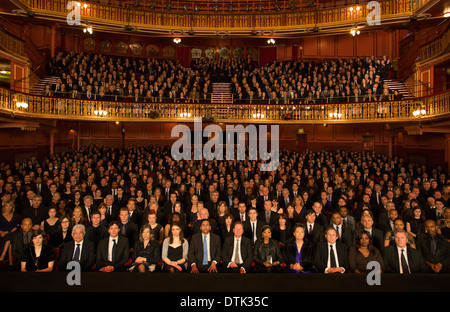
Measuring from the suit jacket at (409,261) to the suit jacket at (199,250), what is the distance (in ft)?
7.30

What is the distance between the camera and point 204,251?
4391mm

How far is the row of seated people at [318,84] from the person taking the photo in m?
15.5

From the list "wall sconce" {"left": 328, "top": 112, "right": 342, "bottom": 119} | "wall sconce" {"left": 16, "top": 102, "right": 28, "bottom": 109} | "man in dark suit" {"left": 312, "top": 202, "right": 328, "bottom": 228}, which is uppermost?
"wall sconce" {"left": 328, "top": 112, "right": 342, "bottom": 119}

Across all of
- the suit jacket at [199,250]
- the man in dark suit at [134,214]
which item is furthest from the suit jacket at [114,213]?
the suit jacket at [199,250]

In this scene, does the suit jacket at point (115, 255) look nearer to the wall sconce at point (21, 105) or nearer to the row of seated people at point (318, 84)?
the wall sconce at point (21, 105)

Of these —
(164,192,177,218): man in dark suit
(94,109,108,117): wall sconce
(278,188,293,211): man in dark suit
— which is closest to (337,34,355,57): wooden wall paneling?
(94,109,108,117): wall sconce

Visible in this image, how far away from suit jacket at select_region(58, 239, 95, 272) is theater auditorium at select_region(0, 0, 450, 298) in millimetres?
20

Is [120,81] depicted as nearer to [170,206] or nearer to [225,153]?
[225,153]

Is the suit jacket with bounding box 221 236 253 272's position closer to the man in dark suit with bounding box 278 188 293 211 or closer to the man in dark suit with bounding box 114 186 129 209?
the man in dark suit with bounding box 278 188 293 211

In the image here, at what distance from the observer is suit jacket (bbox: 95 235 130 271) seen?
417cm

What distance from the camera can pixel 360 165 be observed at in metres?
12.4

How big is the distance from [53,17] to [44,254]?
16.1 metres

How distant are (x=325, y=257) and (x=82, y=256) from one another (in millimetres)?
3196

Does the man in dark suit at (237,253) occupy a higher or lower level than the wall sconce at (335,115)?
lower
